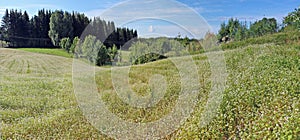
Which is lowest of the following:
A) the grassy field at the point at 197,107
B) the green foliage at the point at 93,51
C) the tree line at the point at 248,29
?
the grassy field at the point at 197,107

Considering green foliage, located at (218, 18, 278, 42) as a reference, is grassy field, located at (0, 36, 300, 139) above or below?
below

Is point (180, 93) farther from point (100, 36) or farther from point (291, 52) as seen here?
point (100, 36)

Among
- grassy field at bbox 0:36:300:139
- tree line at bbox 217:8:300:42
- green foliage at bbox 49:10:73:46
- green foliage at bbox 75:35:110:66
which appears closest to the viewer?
grassy field at bbox 0:36:300:139

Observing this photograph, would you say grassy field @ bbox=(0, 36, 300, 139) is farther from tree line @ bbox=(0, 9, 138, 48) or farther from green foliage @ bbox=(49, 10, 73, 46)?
green foliage @ bbox=(49, 10, 73, 46)

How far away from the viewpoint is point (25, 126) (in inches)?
303

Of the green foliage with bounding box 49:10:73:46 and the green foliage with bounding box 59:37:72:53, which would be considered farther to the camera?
the green foliage with bounding box 49:10:73:46

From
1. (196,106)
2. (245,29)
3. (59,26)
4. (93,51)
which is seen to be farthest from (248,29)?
(196,106)

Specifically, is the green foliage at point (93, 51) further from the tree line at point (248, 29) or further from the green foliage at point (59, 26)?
the tree line at point (248, 29)

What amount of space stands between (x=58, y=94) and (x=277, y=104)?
8655mm

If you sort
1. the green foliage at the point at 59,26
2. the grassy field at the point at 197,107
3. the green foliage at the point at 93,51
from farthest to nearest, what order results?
1. the green foliage at the point at 59,26
2. the green foliage at the point at 93,51
3. the grassy field at the point at 197,107

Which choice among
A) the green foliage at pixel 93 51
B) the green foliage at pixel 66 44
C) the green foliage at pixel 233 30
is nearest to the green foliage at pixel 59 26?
the green foliage at pixel 66 44

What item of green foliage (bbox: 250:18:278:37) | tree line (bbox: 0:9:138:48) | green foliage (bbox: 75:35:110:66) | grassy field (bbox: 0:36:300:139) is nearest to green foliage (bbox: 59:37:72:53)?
tree line (bbox: 0:9:138:48)

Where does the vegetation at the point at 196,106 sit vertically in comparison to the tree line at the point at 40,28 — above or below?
below

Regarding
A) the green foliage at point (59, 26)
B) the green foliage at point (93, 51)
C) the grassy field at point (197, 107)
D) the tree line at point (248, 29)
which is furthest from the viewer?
the green foliage at point (59, 26)
